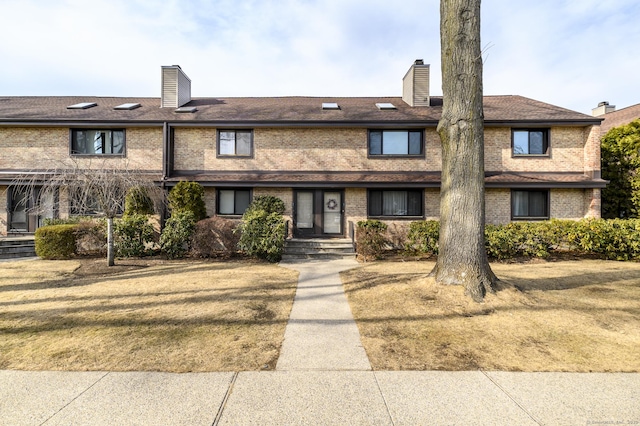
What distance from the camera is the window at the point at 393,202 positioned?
42.8 ft

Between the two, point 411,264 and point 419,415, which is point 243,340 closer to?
point 419,415

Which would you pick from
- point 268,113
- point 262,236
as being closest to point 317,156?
point 268,113

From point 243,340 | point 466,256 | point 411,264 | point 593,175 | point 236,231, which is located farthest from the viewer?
point 593,175

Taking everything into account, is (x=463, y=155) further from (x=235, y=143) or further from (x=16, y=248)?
(x=16, y=248)

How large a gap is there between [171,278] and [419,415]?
684 cm

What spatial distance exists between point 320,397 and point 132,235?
9.89 metres

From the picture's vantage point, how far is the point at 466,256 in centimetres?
587

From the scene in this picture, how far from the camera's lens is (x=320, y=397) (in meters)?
2.78

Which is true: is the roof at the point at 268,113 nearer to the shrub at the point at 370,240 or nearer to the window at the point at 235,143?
the window at the point at 235,143

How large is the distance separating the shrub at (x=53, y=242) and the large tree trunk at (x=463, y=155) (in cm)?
1182

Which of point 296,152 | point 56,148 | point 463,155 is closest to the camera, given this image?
point 463,155

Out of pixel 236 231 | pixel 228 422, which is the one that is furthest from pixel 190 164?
pixel 228 422

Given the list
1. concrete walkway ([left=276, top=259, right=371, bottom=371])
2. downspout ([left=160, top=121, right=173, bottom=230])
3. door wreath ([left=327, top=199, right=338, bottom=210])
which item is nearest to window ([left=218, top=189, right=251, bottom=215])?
downspout ([left=160, top=121, right=173, bottom=230])

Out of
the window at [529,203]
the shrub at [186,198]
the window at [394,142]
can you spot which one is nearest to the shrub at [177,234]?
the shrub at [186,198]
